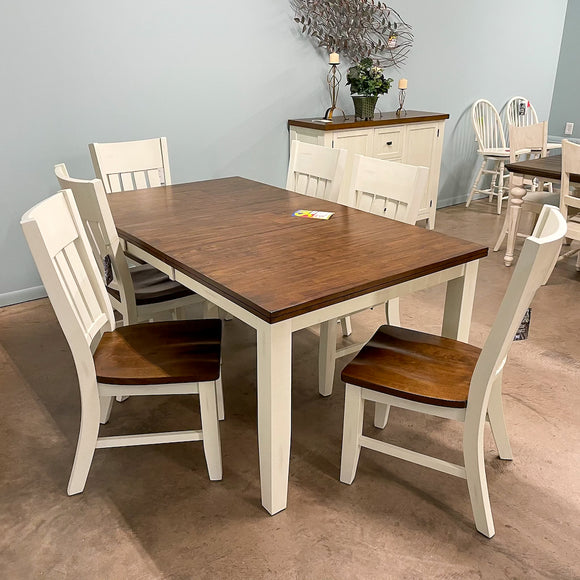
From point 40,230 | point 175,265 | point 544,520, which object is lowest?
point 544,520

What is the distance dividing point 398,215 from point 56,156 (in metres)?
2.03

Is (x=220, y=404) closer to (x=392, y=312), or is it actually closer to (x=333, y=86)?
(x=392, y=312)

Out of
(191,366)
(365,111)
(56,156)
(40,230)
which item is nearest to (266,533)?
(191,366)

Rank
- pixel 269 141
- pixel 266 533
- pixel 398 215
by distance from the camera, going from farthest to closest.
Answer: pixel 269 141, pixel 398 215, pixel 266 533

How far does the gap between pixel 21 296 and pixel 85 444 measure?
184 centimetres

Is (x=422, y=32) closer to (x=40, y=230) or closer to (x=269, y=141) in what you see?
(x=269, y=141)

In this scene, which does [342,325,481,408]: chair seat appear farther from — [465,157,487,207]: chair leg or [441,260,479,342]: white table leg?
[465,157,487,207]: chair leg

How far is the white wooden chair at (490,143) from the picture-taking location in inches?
198

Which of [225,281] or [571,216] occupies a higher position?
[225,281]

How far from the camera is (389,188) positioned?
2.29 metres

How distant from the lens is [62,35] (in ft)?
9.90

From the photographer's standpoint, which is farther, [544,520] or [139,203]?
[139,203]

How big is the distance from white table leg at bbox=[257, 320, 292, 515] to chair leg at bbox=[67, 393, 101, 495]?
524 millimetres

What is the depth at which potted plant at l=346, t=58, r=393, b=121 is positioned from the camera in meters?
4.02
